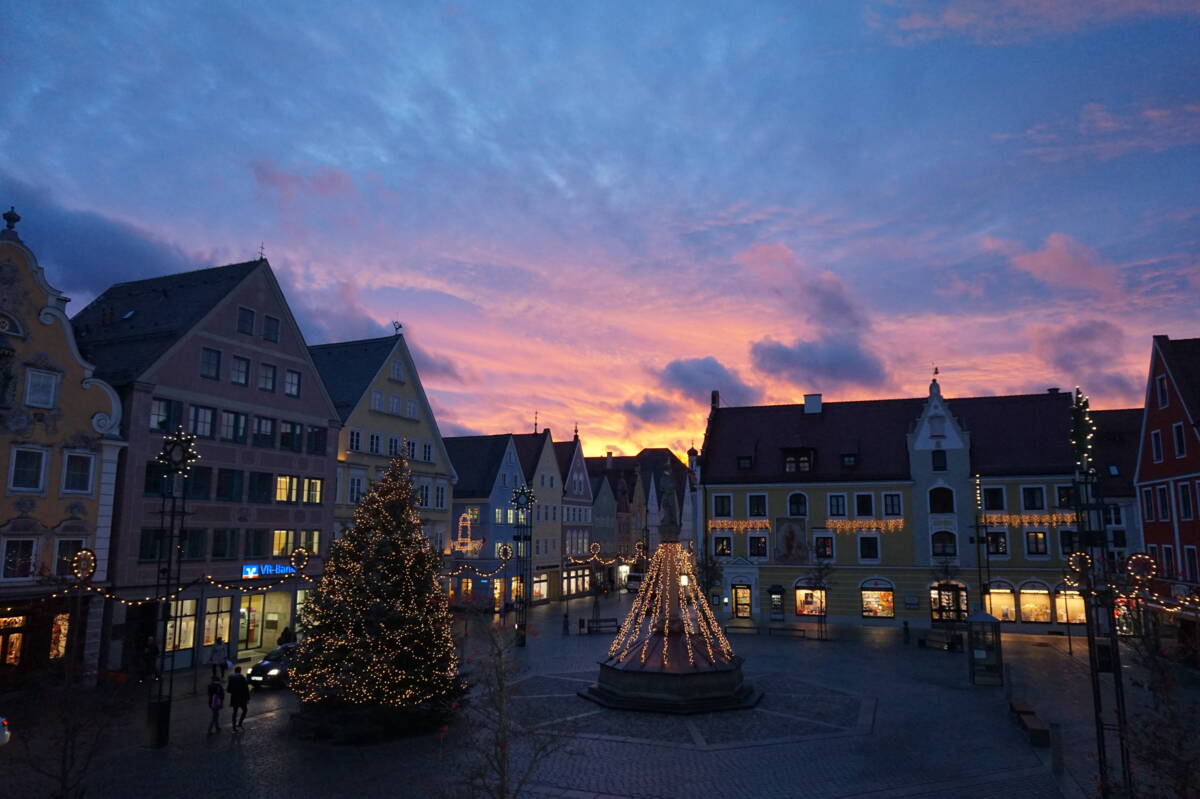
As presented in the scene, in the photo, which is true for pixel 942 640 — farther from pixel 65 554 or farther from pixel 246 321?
pixel 65 554

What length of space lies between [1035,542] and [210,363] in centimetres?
4675

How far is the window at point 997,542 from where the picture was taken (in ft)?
162

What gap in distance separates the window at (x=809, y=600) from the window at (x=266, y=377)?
3434 centimetres

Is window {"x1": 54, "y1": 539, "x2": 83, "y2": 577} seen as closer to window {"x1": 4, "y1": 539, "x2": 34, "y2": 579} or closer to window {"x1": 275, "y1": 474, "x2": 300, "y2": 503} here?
window {"x1": 4, "y1": 539, "x2": 34, "y2": 579}

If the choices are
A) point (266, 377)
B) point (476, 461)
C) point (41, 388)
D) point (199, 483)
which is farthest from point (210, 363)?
point (476, 461)

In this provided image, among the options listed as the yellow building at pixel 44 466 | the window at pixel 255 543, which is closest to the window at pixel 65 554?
the yellow building at pixel 44 466

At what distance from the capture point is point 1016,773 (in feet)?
63.7

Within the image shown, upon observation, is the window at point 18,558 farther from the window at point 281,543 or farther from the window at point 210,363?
the window at point 281,543

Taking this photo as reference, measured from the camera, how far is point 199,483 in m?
35.2

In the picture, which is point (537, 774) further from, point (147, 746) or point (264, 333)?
point (264, 333)

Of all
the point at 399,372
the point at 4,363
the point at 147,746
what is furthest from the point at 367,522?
the point at 399,372

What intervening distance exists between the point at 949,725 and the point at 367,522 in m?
18.5

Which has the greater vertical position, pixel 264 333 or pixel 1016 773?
pixel 264 333

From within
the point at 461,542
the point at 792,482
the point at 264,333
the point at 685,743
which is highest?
the point at 264,333
